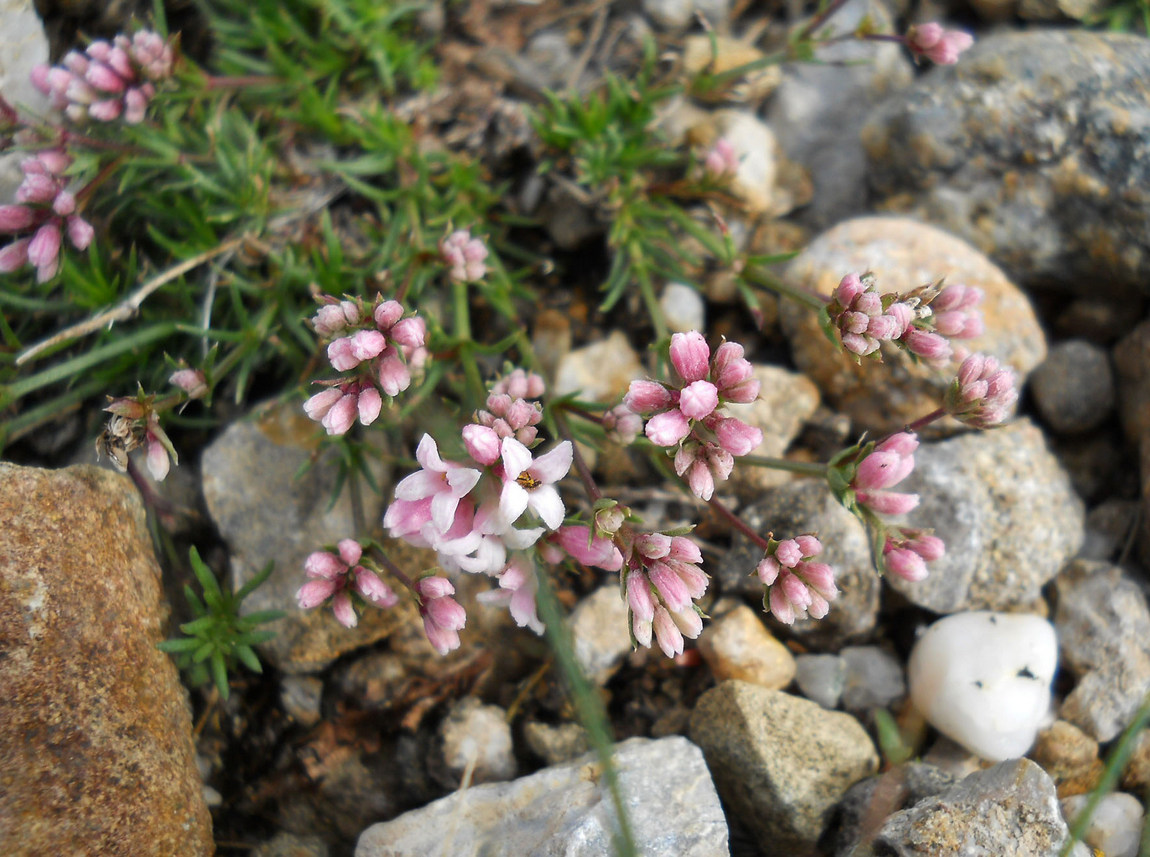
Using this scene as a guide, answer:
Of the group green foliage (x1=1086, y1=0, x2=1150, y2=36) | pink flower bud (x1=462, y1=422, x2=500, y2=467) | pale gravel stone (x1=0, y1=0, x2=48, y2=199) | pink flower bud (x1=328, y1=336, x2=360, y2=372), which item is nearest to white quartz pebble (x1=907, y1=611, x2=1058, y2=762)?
pink flower bud (x1=462, y1=422, x2=500, y2=467)

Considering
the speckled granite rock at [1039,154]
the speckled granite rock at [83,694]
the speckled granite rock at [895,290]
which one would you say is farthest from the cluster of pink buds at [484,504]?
the speckled granite rock at [1039,154]

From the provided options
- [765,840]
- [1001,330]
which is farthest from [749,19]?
[765,840]

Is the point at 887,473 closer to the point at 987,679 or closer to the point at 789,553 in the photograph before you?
the point at 789,553

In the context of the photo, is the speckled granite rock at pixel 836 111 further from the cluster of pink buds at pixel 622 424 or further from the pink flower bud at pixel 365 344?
the pink flower bud at pixel 365 344

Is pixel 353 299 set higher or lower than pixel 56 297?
higher

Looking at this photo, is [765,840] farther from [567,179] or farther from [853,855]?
[567,179]
